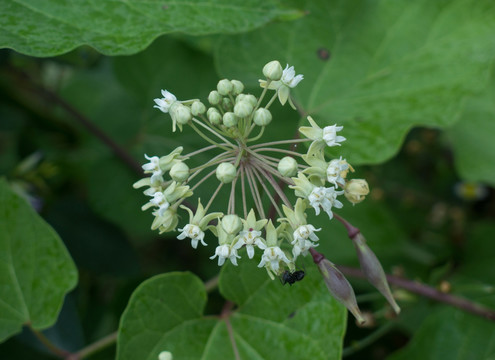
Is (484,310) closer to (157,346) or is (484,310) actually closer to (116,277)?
(157,346)

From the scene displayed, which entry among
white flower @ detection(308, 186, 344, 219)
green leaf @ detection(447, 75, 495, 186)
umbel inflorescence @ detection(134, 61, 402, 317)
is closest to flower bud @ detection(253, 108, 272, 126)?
umbel inflorescence @ detection(134, 61, 402, 317)

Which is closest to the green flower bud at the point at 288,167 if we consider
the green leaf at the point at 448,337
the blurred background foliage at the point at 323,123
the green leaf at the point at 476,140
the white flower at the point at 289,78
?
the white flower at the point at 289,78

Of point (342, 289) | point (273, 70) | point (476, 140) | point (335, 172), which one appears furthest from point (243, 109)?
point (476, 140)

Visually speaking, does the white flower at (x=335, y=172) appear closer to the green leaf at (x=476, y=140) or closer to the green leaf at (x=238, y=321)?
the green leaf at (x=238, y=321)

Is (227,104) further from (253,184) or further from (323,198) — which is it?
(323,198)

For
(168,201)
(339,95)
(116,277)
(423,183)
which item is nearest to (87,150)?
(116,277)
